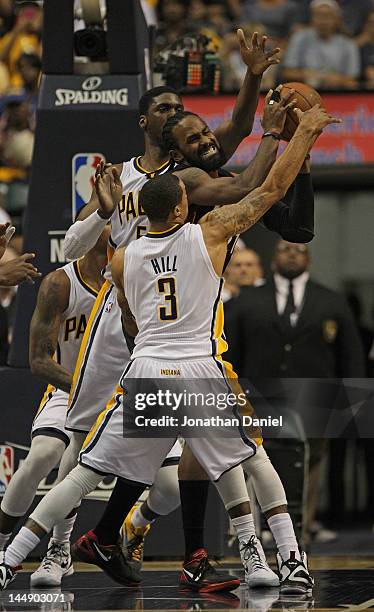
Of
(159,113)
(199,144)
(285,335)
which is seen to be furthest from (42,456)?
(285,335)

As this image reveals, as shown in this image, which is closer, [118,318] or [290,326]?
[118,318]

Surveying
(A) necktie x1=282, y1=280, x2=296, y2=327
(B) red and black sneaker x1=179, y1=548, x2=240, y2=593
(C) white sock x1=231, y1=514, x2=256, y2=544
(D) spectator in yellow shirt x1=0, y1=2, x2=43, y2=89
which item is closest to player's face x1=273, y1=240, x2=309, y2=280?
(A) necktie x1=282, y1=280, x2=296, y2=327

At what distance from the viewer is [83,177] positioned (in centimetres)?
962

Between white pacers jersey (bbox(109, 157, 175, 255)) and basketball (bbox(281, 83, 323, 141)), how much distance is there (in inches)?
28.3

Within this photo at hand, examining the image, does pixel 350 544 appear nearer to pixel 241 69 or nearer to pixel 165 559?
pixel 165 559

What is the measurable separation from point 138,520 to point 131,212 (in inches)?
72.1

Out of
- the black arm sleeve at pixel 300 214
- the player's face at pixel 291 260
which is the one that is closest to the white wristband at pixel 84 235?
the black arm sleeve at pixel 300 214

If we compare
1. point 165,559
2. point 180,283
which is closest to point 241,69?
point 165,559

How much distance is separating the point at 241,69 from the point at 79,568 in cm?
843

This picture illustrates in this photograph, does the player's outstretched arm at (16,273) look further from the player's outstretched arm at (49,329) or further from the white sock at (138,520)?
the white sock at (138,520)

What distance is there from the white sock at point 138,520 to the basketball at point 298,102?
2373 mm

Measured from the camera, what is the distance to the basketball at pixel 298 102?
25.0 ft

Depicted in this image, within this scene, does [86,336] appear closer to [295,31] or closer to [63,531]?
[63,531]

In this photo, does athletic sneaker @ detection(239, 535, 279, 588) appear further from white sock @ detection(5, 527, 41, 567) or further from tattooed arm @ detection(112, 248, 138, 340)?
tattooed arm @ detection(112, 248, 138, 340)
